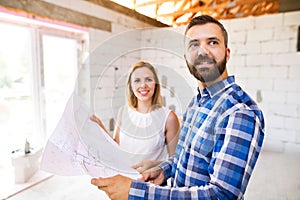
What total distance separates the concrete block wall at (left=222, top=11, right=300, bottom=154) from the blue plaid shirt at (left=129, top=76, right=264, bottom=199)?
2.80 m

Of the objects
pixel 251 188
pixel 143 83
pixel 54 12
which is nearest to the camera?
pixel 143 83

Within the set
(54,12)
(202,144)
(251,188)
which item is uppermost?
(54,12)

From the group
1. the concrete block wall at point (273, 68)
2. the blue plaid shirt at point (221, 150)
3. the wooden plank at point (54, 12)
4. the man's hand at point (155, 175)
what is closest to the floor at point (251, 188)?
the concrete block wall at point (273, 68)

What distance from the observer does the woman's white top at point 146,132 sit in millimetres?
1184

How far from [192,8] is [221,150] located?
264 centimetres

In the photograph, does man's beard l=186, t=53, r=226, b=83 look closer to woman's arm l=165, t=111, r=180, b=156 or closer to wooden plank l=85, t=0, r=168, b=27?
woman's arm l=165, t=111, r=180, b=156

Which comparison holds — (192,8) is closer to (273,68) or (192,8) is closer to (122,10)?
(122,10)

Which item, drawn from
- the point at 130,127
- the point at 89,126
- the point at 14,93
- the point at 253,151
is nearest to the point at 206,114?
the point at 253,151

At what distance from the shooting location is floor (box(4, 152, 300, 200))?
188 centimetres

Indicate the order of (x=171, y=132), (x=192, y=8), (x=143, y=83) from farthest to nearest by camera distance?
(x=192, y=8) < (x=171, y=132) < (x=143, y=83)

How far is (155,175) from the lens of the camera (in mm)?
995

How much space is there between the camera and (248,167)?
60cm

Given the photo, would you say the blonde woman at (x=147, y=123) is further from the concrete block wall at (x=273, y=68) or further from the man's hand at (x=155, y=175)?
the concrete block wall at (x=273, y=68)

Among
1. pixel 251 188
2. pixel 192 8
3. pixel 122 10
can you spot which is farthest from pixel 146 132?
pixel 122 10
